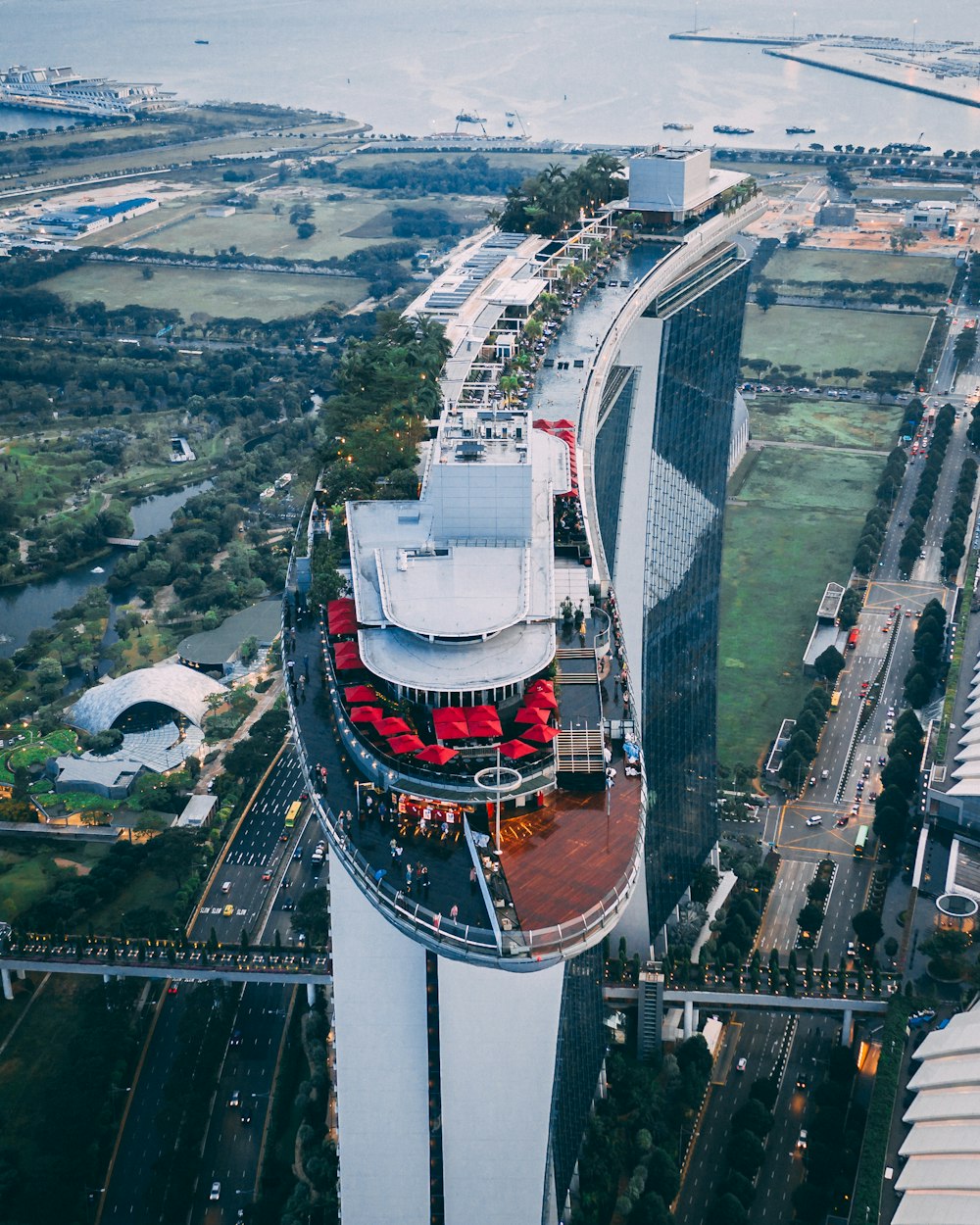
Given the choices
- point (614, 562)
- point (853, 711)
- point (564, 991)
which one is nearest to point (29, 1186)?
point (564, 991)

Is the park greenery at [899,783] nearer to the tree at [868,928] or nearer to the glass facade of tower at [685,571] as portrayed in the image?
the tree at [868,928]

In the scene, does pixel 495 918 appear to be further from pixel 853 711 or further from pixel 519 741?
pixel 853 711

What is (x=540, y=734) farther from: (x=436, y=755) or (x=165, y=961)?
(x=165, y=961)

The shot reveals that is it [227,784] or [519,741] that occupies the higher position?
[519,741]

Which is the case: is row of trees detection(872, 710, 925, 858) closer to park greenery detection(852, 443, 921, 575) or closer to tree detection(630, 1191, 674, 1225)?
park greenery detection(852, 443, 921, 575)

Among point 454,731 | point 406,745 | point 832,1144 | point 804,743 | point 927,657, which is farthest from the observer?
point 927,657

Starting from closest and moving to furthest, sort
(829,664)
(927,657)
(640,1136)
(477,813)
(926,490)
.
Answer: (477,813), (640,1136), (927,657), (829,664), (926,490)

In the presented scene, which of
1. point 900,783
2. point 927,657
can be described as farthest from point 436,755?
point 927,657
